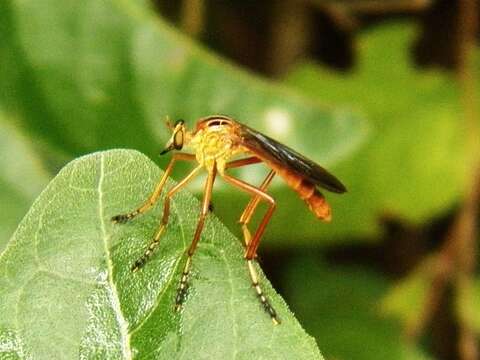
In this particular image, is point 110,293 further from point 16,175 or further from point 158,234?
point 16,175

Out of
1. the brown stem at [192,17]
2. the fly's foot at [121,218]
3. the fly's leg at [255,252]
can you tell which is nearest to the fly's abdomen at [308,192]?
the fly's leg at [255,252]

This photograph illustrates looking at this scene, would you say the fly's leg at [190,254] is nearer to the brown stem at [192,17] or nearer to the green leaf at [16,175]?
the green leaf at [16,175]

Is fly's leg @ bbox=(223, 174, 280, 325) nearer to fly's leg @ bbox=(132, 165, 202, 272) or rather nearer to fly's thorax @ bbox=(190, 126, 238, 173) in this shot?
fly's thorax @ bbox=(190, 126, 238, 173)

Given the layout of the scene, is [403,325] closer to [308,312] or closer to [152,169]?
[308,312]

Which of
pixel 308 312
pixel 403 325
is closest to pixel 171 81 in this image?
pixel 308 312

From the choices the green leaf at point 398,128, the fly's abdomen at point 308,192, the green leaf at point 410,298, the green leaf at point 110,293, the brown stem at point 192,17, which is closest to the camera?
the green leaf at point 110,293

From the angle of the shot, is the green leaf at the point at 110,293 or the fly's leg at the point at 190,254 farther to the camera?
the fly's leg at the point at 190,254

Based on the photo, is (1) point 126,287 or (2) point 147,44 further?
(2) point 147,44

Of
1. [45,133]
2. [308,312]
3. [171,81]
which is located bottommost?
[308,312]
